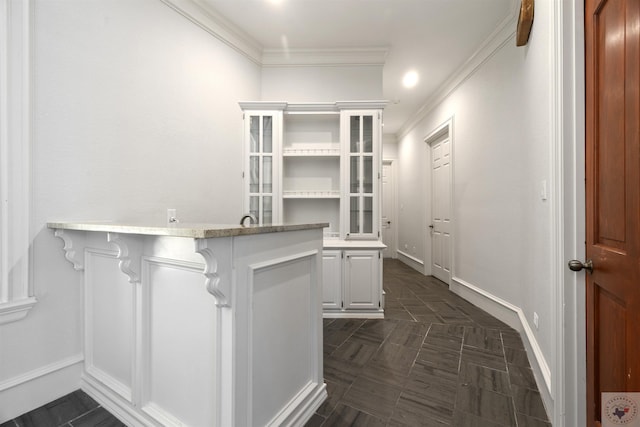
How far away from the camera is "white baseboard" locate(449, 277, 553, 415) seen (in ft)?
5.16

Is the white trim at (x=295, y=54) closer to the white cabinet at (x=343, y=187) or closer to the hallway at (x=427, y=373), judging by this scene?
the white cabinet at (x=343, y=187)

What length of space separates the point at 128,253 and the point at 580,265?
208 cm

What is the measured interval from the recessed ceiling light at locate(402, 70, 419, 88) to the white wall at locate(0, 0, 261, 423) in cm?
275

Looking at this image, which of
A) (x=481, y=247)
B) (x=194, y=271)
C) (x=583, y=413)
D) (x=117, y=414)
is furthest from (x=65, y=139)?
(x=481, y=247)

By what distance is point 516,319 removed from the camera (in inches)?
99.2

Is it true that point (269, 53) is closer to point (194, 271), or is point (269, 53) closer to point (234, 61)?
Result: point (234, 61)

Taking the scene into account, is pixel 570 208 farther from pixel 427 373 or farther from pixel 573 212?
pixel 427 373

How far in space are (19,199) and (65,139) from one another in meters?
0.44

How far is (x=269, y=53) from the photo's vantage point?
3332 mm

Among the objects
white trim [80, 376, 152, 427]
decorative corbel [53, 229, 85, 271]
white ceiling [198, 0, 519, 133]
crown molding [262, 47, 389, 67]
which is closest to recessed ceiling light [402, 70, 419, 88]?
white ceiling [198, 0, 519, 133]

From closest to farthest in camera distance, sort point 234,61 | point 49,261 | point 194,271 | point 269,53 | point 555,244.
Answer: point 194,271 < point 555,244 < point 49,261 < point 234,61 < point 269,53

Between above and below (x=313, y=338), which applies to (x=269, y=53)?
above

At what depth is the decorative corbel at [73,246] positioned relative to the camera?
5.30 ft

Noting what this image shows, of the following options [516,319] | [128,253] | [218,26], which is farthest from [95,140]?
[516,319]
